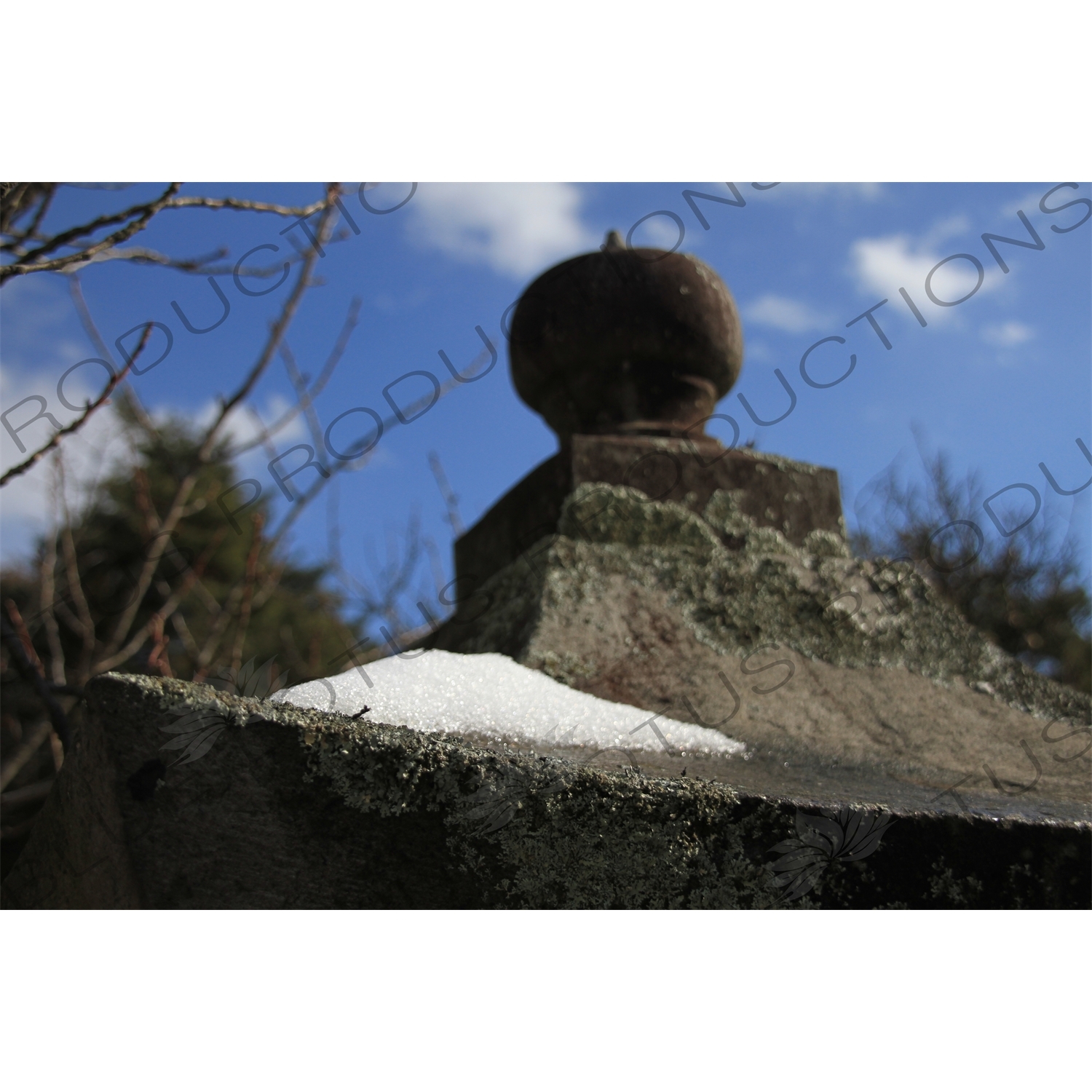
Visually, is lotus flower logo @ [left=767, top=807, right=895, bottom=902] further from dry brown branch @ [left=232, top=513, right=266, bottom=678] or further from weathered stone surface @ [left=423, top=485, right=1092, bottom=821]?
dry brown branch @ [left=232, top=513, right=266, bottom=678]

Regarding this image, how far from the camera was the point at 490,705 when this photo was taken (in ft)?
4.18

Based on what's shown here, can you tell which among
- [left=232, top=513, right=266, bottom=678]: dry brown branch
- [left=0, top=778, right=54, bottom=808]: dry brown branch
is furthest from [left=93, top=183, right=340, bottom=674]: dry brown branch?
[left=0, top=778, right=54, bottom=808]: dry brown branch

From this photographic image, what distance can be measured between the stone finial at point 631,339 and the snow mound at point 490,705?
924 millimetres

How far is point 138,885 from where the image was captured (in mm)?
912

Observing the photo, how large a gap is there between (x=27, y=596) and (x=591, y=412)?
5.34 meters

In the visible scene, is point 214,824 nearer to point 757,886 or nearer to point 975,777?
point 757,886

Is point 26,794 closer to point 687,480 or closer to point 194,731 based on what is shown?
point 687,480

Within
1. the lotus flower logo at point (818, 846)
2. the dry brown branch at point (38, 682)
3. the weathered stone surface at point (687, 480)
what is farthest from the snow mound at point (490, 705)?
the weathered stone surface at point (687, 480)

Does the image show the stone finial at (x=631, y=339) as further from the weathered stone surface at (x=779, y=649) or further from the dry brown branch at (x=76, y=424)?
the dry brown branch at (x=76, y=424)

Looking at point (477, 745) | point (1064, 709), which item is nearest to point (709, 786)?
point (477, 745)

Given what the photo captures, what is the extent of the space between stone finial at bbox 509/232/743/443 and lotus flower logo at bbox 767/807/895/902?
52.0 inches

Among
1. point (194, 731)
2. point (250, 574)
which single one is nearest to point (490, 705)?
point (194, 731)

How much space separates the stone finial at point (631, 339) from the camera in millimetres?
2215

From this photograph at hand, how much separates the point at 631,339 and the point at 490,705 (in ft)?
4.14
